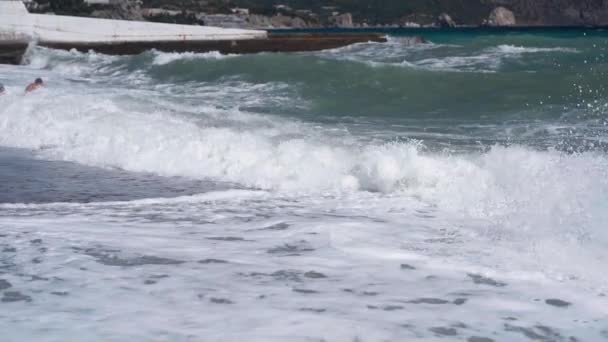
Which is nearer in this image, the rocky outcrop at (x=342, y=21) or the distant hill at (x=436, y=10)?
the distant hill at (x=436, y=10)

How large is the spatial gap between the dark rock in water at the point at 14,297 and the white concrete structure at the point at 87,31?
3303 cm

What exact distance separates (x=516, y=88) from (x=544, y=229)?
13355mm

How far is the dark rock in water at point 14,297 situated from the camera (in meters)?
5.15

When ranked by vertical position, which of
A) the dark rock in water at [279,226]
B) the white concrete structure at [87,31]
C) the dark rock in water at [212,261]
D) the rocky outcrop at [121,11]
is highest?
the rocky outcrop at [121,11]

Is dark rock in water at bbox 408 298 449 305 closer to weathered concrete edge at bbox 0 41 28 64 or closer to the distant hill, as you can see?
weathered concrete edge at bbox 0 41 28 64

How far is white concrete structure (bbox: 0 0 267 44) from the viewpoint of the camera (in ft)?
122

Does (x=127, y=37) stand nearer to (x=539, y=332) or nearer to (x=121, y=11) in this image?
(x=121, y=11)

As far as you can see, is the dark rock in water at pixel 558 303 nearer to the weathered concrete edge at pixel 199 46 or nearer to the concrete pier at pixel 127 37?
the weathered concrete edge at pixel 199 46

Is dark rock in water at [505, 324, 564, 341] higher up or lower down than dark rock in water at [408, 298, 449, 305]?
lower down

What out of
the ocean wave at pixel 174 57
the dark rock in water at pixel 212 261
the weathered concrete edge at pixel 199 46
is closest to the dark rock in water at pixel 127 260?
the dark rock in water at pixel 212 261

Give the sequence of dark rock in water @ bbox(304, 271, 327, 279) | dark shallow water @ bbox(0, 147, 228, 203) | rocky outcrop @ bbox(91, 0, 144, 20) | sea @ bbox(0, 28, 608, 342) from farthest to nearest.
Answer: rocky outcrop @ bbox(91, 0, 144, 20) → dark shallow water @ bbox(0, 147, 228, 203) → dark rock in water @ bbox(304, 271, 327, 279) → sea @ bbox(0, 28, 608, 342)

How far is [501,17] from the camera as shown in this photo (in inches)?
4473

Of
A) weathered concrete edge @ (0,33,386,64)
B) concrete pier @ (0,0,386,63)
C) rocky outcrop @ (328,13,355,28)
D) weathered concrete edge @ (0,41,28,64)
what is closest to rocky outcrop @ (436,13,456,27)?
rocky outcrop @ (328,13,355,28)

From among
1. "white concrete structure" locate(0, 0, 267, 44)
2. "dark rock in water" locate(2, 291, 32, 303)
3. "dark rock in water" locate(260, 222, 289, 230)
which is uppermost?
"white concrete structure" locate(0, 0, 267, 44)
